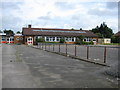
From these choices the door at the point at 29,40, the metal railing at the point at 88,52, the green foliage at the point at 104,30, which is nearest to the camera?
the metal railing at the point at 88,52

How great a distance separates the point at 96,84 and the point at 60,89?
4.40ft

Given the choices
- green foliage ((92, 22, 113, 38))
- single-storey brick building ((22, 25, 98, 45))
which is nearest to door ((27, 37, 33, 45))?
single-storey brick building ((22, 25, 98, 45))

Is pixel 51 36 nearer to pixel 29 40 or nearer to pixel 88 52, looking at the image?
pixel 29 40

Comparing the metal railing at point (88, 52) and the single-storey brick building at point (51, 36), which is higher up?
the single-storey brick building at point (51, 36)

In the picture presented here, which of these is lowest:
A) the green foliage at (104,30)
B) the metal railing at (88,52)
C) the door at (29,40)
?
the metal railing at (88,52)

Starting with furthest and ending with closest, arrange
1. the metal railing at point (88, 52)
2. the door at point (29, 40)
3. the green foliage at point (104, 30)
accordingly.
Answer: the green foliage at point (104, 30), the door at point (29, 40), the metal railing at point (88, 52)

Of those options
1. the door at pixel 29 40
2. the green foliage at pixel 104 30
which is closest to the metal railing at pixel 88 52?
the door at pixel 29 40

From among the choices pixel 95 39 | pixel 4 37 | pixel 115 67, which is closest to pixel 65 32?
pixel 95 39

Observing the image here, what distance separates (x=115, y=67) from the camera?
6684 mm

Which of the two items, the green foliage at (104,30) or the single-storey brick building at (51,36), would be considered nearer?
the single-storey brick building at (51,36)

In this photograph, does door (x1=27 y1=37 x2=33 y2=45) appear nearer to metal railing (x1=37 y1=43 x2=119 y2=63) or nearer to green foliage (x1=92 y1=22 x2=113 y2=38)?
metal railing (x1=37 y1=43 x2=119 y2=63)

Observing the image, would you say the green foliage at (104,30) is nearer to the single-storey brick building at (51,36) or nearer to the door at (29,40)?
the single-storey brick building at (51,36)

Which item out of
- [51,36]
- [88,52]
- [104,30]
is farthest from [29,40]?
[104,30]

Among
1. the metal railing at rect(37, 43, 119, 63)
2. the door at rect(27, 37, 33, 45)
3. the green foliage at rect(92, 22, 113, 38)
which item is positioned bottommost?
the metal railing at rect(37, 43, 119, 63)
